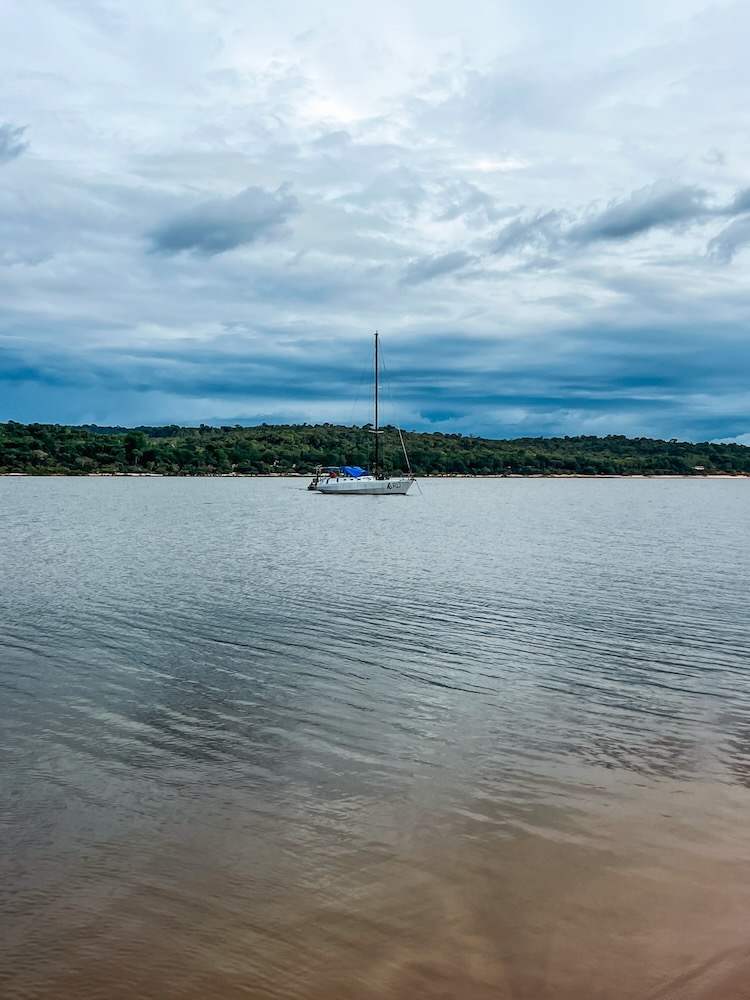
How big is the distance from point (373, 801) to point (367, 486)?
123736mm

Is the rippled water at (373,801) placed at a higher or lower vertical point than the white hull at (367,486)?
lower

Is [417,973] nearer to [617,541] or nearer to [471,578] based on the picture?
[471,578]

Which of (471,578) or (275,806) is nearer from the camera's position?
(275,806)

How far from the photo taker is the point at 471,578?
36062 millimetres

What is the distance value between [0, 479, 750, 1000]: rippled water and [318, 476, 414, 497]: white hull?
10653cm

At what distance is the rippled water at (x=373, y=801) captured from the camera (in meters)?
7.27

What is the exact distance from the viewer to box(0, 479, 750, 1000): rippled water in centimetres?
727

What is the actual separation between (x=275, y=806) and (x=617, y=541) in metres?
50.4

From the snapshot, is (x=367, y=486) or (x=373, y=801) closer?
(x=373, y=801)

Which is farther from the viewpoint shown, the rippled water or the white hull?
the white hull

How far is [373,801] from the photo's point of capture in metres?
10.9

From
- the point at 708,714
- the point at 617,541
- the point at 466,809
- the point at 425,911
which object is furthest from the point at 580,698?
the point at 617,541

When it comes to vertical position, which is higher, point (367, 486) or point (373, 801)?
point (367, 486)

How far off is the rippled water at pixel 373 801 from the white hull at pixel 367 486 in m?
107
